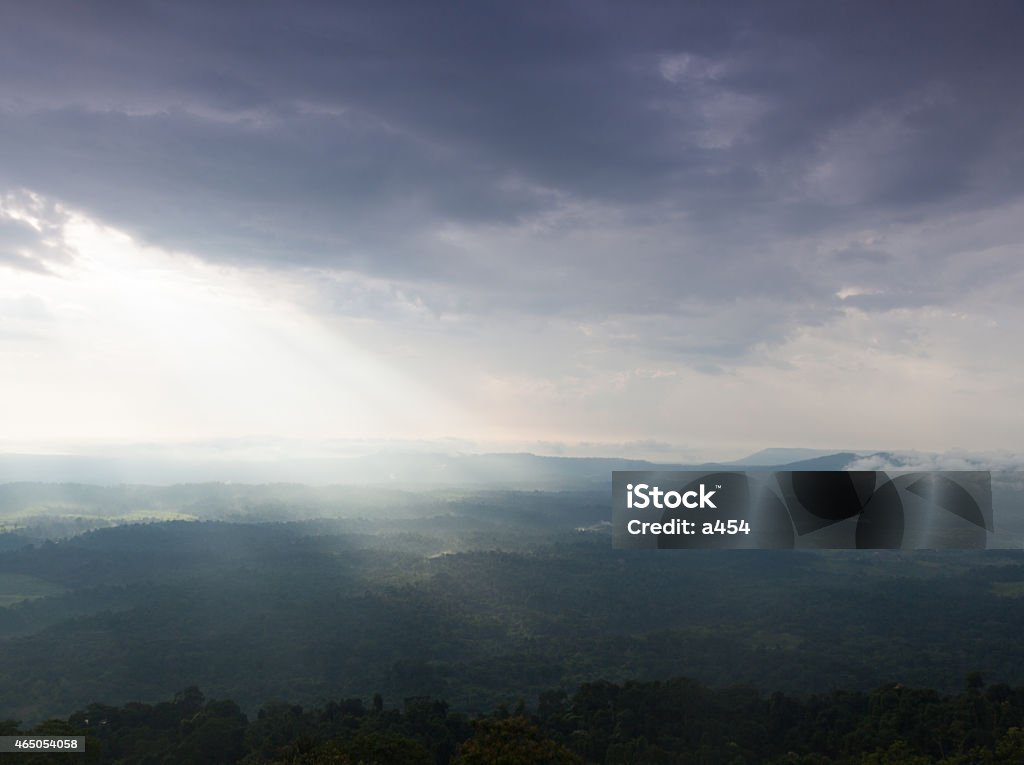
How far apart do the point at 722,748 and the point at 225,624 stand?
88.0 metres

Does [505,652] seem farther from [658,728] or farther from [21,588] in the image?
[21,588]

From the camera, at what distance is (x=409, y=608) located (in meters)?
122

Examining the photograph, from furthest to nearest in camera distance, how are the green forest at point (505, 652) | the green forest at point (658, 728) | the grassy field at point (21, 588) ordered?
1. the grassy field at point (21, 588)
2. the green forest at point (505, 652)
3. the green forest at point (658, 728)

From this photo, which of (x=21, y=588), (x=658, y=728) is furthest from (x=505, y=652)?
(x=21, y=588)

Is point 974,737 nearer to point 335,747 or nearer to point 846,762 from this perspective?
point 846,762

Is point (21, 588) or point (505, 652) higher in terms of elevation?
point (505, 652)

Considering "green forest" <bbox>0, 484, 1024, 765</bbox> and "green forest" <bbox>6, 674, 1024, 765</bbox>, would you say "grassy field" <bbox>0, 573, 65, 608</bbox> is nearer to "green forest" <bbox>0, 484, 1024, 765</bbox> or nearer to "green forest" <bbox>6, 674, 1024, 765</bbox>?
Result: "green forest" <bbox>0, 484, 1024, 765</bbox>

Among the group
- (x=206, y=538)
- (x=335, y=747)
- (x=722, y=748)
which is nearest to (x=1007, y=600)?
(x=722, y=748)

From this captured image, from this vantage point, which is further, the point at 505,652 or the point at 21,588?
the point at 21,588

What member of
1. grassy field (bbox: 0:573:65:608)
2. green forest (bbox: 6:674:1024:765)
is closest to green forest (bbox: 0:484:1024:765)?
green forest (bbox: 6:674:1024:765)

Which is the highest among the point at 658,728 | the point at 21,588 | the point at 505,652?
the point at 658,728

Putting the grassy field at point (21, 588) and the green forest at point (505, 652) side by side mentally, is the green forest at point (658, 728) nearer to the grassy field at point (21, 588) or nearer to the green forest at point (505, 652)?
Result: the green forest at point (505, 652)

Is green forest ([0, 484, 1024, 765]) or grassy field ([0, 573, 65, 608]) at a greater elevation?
green forest ([0, 484, 1024, 765])

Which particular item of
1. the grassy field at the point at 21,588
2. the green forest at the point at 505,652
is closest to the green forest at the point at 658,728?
the green forest at the point at 505,652
